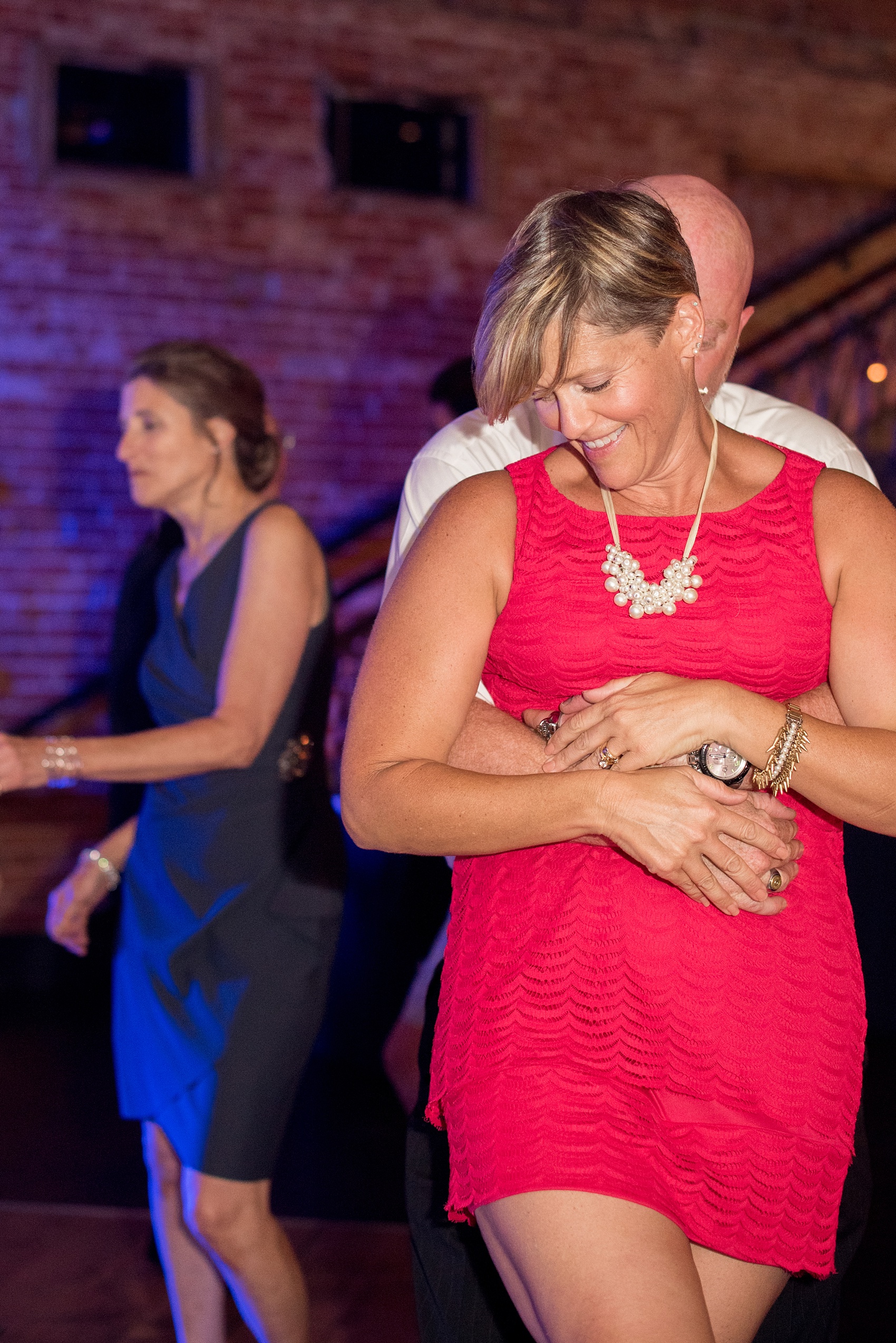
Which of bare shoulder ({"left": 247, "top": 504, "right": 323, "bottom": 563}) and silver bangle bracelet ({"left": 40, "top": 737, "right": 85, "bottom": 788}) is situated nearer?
silver bangle bracelet ({"left": 40, "top": 737, "right": 85, "bottom": 788})

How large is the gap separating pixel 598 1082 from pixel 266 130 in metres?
5.21

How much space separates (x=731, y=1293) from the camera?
58.3 inches

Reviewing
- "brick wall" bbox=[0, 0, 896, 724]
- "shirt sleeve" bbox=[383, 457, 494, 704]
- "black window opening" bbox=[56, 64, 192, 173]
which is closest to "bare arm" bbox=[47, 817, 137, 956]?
"shirt sleeve" bbox=[383, 457, 494, 704]

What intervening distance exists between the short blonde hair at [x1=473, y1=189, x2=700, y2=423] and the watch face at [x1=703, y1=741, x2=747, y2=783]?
442 mm

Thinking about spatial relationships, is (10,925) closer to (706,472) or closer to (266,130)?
(266,130)

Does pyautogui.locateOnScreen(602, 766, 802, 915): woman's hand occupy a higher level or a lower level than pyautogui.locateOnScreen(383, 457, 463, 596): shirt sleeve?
lower

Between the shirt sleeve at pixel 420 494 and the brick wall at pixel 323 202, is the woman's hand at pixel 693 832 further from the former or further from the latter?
the brick wall at pixel 323 202

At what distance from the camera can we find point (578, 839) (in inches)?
60.8

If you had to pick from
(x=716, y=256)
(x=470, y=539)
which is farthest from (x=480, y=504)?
(x=716, y=256)

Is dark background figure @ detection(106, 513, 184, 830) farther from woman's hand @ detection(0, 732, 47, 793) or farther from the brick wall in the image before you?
the brick wall

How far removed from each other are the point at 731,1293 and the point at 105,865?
1679 mm

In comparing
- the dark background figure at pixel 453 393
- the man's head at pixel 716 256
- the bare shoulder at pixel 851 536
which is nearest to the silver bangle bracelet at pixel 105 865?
the dark background figure at pixel 453 393

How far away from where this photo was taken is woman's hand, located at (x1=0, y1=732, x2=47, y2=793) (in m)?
2.32

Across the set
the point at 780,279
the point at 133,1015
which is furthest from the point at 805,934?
the point at 780,279
